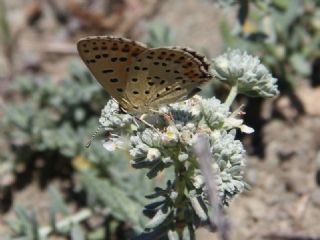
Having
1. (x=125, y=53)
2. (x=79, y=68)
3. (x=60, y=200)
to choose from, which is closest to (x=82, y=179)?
(x=60, y=200)

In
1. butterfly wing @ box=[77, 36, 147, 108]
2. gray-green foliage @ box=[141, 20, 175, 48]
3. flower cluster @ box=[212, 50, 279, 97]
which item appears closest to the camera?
butterfly wing @ box=[77, 36, 147, 108]

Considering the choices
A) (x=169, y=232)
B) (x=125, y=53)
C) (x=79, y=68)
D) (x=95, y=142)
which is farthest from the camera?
(x=79, y=68)

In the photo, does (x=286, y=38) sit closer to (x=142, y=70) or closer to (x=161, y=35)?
(x=161, y=35)

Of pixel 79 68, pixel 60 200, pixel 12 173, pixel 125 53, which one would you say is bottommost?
pixel 12 173

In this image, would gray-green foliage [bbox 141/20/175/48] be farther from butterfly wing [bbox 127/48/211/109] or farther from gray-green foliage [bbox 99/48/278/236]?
butterfly wing [bbox 127/48/211/109]

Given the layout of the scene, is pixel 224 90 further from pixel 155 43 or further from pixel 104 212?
pixel 104 212

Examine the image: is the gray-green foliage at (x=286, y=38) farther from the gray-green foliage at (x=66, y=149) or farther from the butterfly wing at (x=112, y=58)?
the butterfly wing at (x=112, y=58)

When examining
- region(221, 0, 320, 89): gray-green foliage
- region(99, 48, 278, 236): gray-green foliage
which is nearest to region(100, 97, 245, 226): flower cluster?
region(99, 48, 278, 236): gray-green foliage
